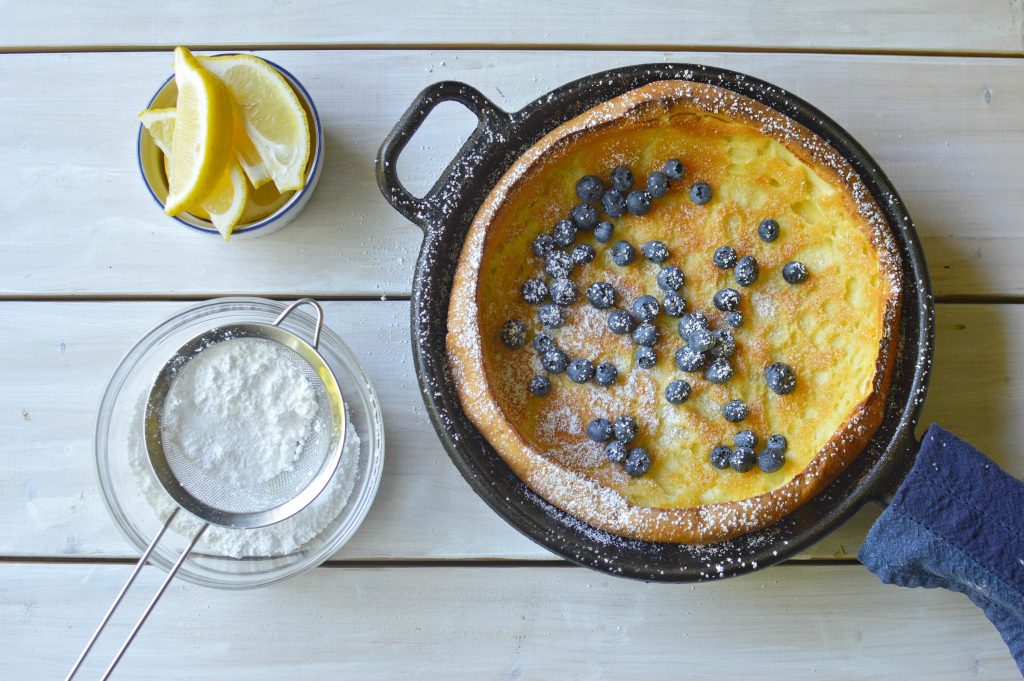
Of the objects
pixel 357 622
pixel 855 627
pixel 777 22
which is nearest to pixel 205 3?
pixel 777 22

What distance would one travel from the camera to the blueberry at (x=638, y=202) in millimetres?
1588

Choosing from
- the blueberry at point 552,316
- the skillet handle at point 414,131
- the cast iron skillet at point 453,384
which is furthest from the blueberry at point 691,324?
the skillet handle at point 414,131

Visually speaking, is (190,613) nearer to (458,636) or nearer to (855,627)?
(458,636)

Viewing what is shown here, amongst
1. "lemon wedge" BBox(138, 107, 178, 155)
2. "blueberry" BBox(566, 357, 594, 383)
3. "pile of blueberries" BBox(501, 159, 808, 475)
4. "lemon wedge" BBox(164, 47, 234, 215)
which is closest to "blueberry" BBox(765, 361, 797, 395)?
"pile of blueberries" BBox(501, 159, 808, 475)

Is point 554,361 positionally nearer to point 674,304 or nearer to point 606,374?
point 606,374

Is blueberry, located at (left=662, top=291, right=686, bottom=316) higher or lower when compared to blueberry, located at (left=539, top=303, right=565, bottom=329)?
higher

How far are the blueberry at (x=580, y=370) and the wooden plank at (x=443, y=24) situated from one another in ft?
2.36

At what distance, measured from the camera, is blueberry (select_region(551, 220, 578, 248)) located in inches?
62.8

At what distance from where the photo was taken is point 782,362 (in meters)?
1.59

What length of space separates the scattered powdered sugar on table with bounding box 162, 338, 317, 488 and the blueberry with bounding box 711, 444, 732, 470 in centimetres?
74

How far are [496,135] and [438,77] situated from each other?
0.34 m

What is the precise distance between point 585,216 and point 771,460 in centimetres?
54

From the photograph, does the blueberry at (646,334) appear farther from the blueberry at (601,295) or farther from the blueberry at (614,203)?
the blueberry at (614,203)

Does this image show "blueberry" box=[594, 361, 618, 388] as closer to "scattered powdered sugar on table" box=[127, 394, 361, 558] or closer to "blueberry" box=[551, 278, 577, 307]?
"blueberry" box=[551, 278, 577, 307]
